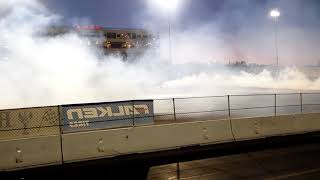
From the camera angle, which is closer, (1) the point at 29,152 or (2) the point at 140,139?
(1) the point at 29,152

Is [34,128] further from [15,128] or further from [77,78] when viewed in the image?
[77,78]

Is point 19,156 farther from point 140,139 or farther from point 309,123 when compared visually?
point 309,123

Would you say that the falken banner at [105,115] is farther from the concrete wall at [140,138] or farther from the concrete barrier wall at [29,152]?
the concrete barrier wall at [29,152]

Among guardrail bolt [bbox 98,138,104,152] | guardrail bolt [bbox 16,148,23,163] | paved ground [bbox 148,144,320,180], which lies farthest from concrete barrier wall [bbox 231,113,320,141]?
guardrail bolt [bbox 16,148,23,163]

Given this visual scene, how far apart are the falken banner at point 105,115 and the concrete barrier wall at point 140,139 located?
96 centimetres

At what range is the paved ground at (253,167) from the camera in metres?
10.4

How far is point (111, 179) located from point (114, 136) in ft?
9.76

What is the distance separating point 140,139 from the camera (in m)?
13.8

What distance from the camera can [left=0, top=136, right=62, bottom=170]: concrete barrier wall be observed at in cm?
1131

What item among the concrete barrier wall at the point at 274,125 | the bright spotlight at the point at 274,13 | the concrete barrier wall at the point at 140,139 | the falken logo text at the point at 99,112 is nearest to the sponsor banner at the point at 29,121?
the falken logo text at the point at 99,112

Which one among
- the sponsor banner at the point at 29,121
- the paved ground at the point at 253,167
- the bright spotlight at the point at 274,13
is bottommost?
the paved ground at the point at 253,167

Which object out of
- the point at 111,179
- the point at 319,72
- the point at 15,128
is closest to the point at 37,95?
the point at 15,128

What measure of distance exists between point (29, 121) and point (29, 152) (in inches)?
103

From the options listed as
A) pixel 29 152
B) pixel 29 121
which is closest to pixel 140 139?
pixel 29 152
